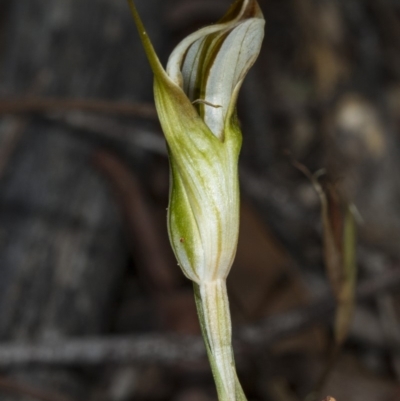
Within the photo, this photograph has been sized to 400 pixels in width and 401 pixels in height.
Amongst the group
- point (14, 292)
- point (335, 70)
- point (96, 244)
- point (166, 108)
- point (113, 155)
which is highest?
point (335, 70)

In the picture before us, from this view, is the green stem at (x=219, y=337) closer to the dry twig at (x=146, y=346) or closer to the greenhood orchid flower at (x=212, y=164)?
the greenhood orchid flower at (x=212, y=164)

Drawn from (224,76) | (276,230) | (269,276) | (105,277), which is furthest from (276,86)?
(224,76)

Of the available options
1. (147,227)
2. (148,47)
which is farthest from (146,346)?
(148,47)

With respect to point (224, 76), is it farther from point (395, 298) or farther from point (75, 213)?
point (395, 298)

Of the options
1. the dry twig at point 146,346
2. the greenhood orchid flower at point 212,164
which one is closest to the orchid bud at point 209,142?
the greenhood orchid flower at point 212,164

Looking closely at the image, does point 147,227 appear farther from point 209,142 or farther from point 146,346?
point 209,142

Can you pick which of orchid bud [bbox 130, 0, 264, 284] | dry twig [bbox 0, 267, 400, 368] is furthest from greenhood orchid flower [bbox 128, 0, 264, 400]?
dry twig [bbox 0, 267, 400, 368]
